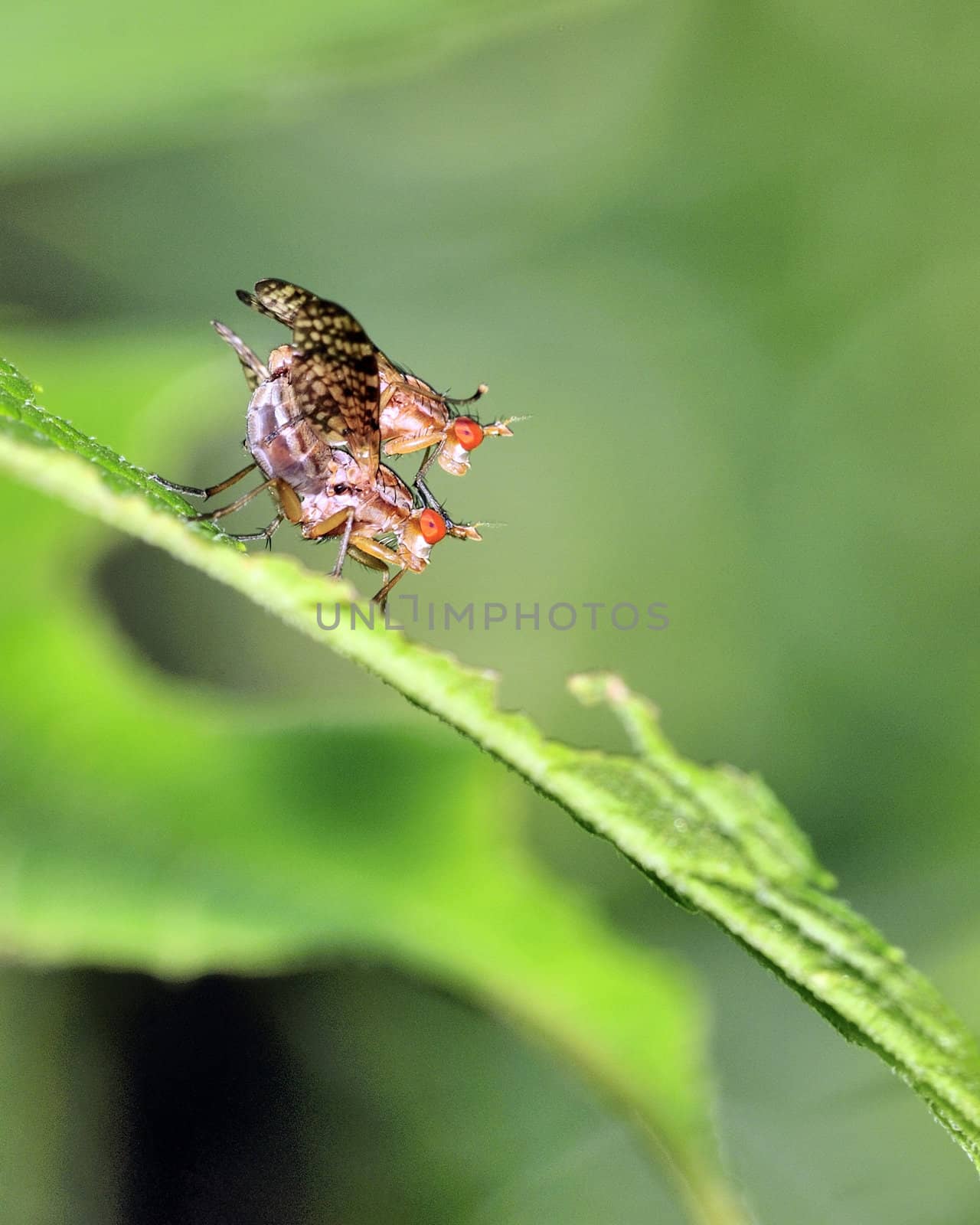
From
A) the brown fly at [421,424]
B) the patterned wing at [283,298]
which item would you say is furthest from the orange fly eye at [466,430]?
the patterned wing at [283,298]

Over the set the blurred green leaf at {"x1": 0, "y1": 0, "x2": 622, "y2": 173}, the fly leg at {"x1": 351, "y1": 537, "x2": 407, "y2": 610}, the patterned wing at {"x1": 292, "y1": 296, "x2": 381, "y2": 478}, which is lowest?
the fly leg at {"x1": 351, "y1": 537, "x2": 407, "y2": 610}

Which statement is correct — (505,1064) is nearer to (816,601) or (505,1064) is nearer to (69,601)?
(69,601)

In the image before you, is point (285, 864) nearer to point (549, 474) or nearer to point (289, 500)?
point (289, 500)

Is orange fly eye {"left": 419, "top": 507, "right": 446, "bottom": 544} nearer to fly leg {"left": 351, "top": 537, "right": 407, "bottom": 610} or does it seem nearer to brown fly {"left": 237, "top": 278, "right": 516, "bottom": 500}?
fly leg {"left": 351, "top": 537, "right": 407, "bottom": 610}

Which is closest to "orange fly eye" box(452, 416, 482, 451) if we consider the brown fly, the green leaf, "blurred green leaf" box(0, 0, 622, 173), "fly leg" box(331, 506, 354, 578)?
the brown fly

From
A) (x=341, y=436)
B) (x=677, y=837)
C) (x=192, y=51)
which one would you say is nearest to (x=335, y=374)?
(x=341, y=436)

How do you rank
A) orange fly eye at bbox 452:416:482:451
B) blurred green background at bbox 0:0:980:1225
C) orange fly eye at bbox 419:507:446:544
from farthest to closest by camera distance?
1. orange fly eye at bbox 452:416:482:451
2. orange fly eye at bbox 419:507:446:544
3. blurred green background at bbox 0:0:980:1225

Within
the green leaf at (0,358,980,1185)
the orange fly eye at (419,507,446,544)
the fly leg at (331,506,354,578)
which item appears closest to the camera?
the green leaf at (0,358,980,1185)
